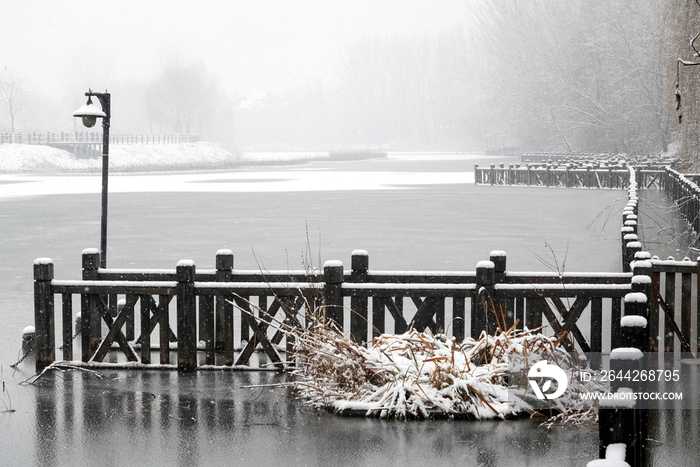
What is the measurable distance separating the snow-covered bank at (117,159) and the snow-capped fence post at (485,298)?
71312 mm

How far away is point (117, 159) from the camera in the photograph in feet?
298

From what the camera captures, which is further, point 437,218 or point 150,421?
point 437,218

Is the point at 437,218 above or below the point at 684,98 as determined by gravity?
below

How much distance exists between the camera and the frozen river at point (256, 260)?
6.21m

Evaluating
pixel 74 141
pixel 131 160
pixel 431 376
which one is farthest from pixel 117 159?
pixel 431 376

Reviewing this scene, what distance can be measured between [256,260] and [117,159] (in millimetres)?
84214

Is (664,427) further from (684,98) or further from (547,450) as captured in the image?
(684,98)

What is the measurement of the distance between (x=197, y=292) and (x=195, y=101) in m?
134

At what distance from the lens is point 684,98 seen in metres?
25.5

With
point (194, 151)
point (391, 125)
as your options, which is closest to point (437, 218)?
point (194, 151)

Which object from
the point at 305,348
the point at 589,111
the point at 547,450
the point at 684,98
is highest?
the point at 589,111

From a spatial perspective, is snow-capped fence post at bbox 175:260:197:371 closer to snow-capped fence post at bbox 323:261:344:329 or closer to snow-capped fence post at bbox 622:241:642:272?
snow-capped fence post at bbox 323:261:344:329

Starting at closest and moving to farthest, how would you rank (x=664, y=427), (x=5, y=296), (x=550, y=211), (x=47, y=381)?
(x=664, y=427), (x=47, y=381), (x=5, y=296), (x=550, y=211)

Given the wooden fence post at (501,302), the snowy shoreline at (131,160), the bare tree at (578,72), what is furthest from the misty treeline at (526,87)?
the snowy shoreline at (131,160)
